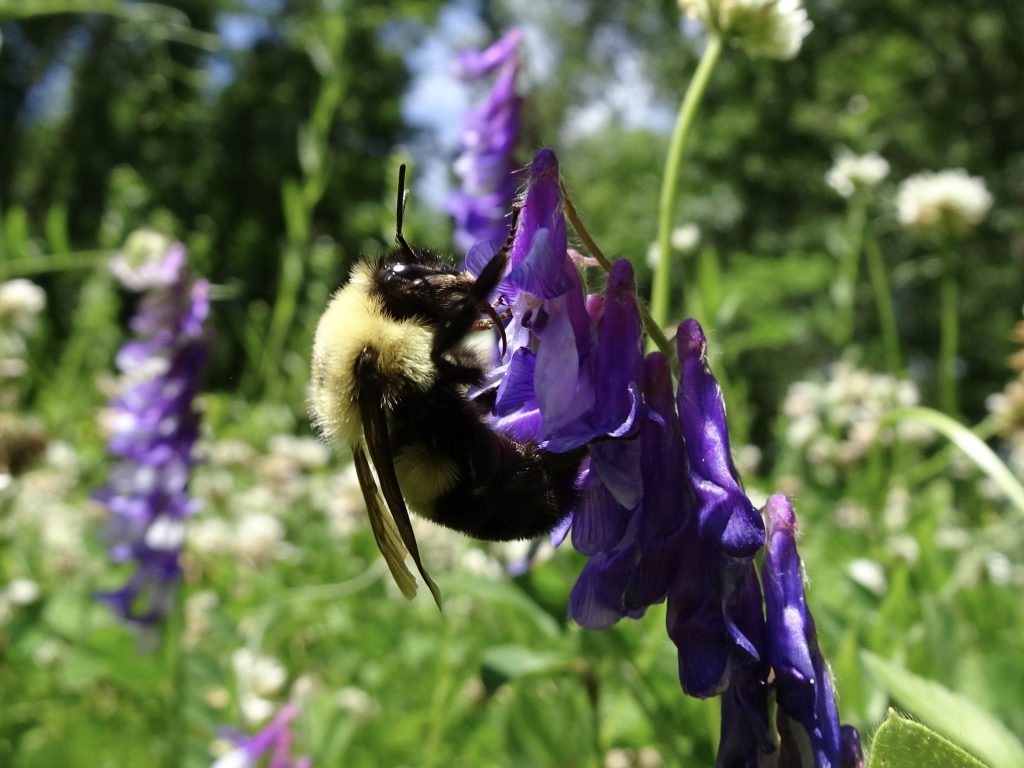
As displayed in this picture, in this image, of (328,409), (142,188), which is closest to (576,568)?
(328,409)

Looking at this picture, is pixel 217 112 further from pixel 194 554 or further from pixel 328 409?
pixel 328 409

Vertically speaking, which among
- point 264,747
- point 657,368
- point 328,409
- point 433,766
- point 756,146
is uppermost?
point 657,368

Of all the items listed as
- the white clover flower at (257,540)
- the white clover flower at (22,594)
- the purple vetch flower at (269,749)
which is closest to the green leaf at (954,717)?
the purple vetch flower at (269,749)

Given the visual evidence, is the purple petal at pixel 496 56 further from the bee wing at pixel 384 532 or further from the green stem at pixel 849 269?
the green stem at pixel 849 269

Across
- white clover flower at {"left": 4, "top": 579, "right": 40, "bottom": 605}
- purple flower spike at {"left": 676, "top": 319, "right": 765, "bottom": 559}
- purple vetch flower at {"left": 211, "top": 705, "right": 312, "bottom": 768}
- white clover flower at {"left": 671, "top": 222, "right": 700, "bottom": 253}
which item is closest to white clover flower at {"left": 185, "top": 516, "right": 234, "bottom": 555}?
white clover flower at {"left": 4, "top": 579, "right": 40, "bottom": 605}

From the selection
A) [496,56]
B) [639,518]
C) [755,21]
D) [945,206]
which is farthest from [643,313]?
[945,206]
